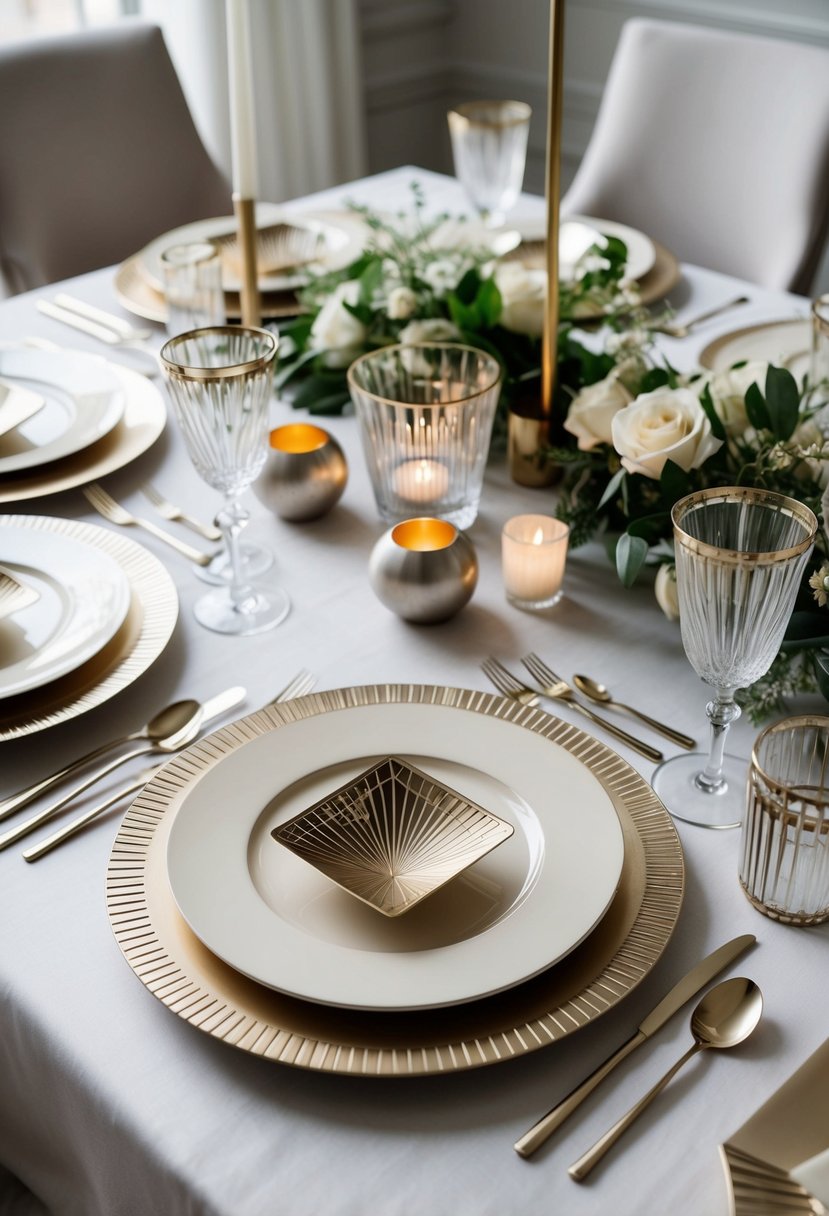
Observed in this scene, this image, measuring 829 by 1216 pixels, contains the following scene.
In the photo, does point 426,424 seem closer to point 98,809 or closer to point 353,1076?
point 98,809

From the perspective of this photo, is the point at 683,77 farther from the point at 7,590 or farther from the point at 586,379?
the point at 7,590

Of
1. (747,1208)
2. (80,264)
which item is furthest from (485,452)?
(80,264)

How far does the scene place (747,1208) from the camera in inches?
19.1

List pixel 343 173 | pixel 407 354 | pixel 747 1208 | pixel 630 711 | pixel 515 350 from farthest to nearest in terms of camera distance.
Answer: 1. pixel 343 173
2. pixel 515 350
3. pixel 407 354
4. pixel 630 711
5. pixel 747 1208

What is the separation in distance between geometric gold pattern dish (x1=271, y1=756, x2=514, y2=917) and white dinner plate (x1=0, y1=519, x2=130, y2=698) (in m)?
0.25

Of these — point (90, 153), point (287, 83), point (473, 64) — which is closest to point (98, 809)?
point (90, 153)

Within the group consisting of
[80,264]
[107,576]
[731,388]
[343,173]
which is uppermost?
[731,388]

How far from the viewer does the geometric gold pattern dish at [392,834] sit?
24.7 inches

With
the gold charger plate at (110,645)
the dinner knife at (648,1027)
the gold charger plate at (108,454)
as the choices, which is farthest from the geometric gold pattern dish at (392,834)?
the gold charger plate at (108,454)

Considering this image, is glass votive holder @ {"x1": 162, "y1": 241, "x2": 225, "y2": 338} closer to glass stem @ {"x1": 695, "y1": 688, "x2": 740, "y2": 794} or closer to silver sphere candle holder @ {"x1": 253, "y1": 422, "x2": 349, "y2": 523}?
silver sphere candle holder @ {"x1": 253, "y1": 422, "x2": 349, "y2": 523}

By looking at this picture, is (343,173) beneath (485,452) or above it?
beneath

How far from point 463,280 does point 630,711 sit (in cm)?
55

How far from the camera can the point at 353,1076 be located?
551mm

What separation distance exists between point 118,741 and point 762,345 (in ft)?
2.88
